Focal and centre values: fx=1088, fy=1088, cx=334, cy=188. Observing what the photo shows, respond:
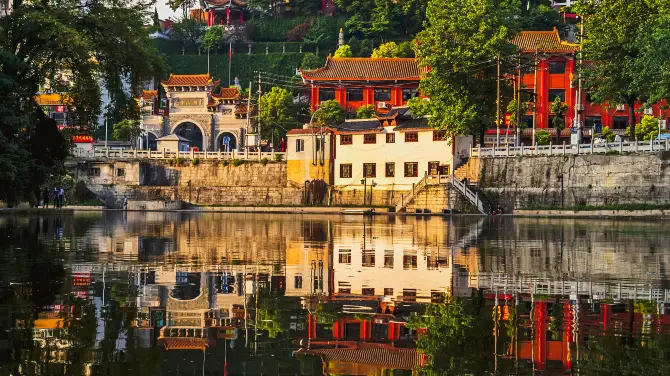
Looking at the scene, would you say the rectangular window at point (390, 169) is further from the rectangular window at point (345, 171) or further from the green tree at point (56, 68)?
the green tree at point (56, 68)

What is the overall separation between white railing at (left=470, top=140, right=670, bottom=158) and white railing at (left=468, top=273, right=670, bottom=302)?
136 feet

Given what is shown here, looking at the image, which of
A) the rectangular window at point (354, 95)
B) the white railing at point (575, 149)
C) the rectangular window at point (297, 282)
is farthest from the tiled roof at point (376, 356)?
the rectangular window at point (354, 95)

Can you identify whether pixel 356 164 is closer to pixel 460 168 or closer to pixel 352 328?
pixel 460 168

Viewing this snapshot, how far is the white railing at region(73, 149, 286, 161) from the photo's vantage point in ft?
258

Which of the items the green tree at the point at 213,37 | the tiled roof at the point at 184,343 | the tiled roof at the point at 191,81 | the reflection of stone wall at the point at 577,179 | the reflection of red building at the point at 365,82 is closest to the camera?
the tiled roof at the point at 184,343

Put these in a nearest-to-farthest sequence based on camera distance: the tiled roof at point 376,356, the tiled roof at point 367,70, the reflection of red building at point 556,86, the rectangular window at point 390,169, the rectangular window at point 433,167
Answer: the tiled roof at point 376,356 < the rectangular window at point 433,167 < the rectangular window at point 390,169 < the reflection of red building at point 556,86 < the tiled roof at point 367,70

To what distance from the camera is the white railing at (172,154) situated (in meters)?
78.8

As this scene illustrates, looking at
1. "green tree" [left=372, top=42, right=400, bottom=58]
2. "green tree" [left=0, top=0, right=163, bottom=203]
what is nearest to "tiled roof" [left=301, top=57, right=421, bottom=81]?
"green tree" [left=372, top=42, right=400, bottom=58]

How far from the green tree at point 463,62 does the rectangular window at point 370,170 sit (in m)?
7.08

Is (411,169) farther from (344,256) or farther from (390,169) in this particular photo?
(344,256)

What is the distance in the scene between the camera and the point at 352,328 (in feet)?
39.6

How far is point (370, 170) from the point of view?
74.0m

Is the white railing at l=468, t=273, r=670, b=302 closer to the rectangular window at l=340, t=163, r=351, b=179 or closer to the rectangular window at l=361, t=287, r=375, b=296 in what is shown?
the rectangular window at l=361, t=287, r=375, b=296

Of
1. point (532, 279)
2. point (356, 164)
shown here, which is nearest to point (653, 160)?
point (356, 164)
